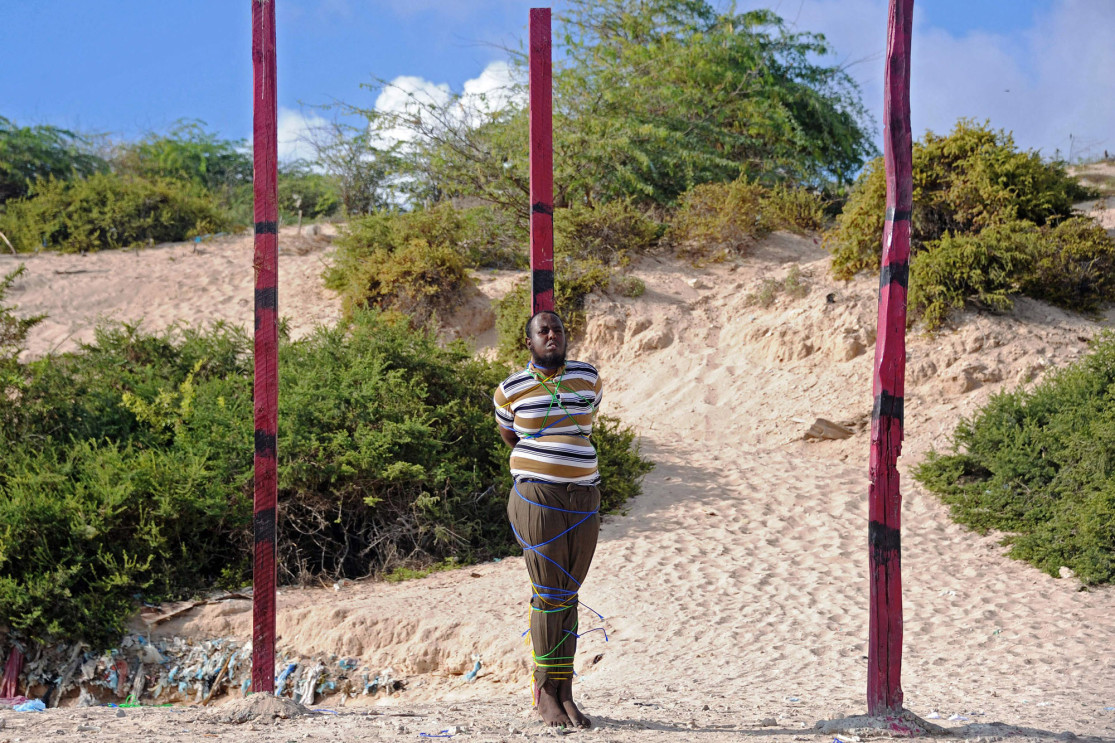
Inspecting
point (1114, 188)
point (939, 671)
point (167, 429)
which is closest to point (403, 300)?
point (167, 429)

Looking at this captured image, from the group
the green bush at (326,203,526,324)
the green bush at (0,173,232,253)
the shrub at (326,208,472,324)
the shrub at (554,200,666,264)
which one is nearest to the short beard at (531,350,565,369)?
the shrub at (326,208,472,324)

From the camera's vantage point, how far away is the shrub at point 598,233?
14.2 m

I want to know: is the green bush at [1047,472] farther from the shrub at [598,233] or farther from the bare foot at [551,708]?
the shrub at [598,233]

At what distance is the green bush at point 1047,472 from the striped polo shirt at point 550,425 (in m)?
5.33

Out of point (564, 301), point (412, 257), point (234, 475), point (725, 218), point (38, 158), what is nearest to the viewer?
point (234, 475)

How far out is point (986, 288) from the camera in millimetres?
11406

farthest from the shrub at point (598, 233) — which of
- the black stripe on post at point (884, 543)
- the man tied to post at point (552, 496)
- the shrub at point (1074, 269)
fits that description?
the man tied to post at point (552, 496)

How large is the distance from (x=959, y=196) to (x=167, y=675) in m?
11.1

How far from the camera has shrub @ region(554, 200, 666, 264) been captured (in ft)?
46.7

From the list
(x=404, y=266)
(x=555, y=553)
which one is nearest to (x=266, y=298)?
(x=555, y=553)

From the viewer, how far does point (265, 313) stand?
4.25 metres

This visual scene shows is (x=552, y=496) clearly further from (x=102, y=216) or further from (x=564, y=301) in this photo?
(x=102, y=216)

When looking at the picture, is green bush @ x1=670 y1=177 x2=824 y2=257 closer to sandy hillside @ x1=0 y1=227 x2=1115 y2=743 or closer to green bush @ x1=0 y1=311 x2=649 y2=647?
sandy hillside @ x1=0 y1=227 x2=1115 y2=743

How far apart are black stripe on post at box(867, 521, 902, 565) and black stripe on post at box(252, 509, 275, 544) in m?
2.77
